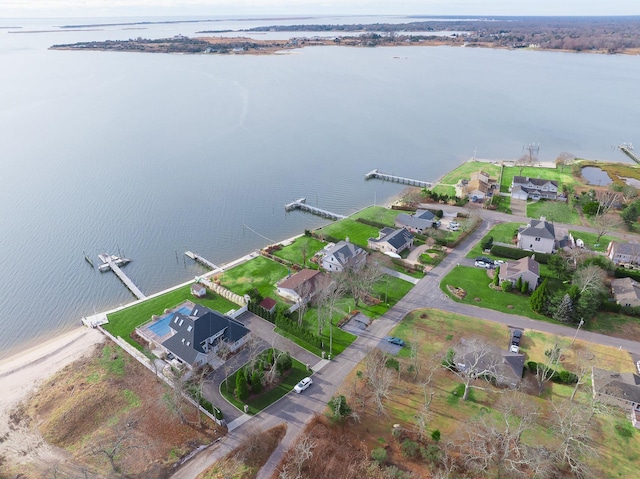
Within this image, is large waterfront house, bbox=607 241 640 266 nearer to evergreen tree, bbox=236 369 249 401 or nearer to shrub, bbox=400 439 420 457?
shrub, bbox=400 439 420 457

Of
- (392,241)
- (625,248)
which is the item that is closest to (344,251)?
(392,241)

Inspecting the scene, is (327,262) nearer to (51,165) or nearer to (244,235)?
(244,235)

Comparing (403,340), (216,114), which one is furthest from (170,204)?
(216,114)

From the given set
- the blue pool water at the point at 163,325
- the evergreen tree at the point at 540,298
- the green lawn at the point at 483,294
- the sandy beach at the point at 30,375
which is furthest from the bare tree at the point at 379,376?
the sandy beach at the point at 30,375

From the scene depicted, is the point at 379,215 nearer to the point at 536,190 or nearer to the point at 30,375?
the point at 536,190

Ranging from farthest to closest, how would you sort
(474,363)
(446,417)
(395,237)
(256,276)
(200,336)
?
(395,237)
(256,276)
(200,336)
(474,363)
(446,417)

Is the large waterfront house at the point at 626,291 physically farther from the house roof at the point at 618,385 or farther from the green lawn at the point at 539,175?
the green lawn at the point at 539,175
